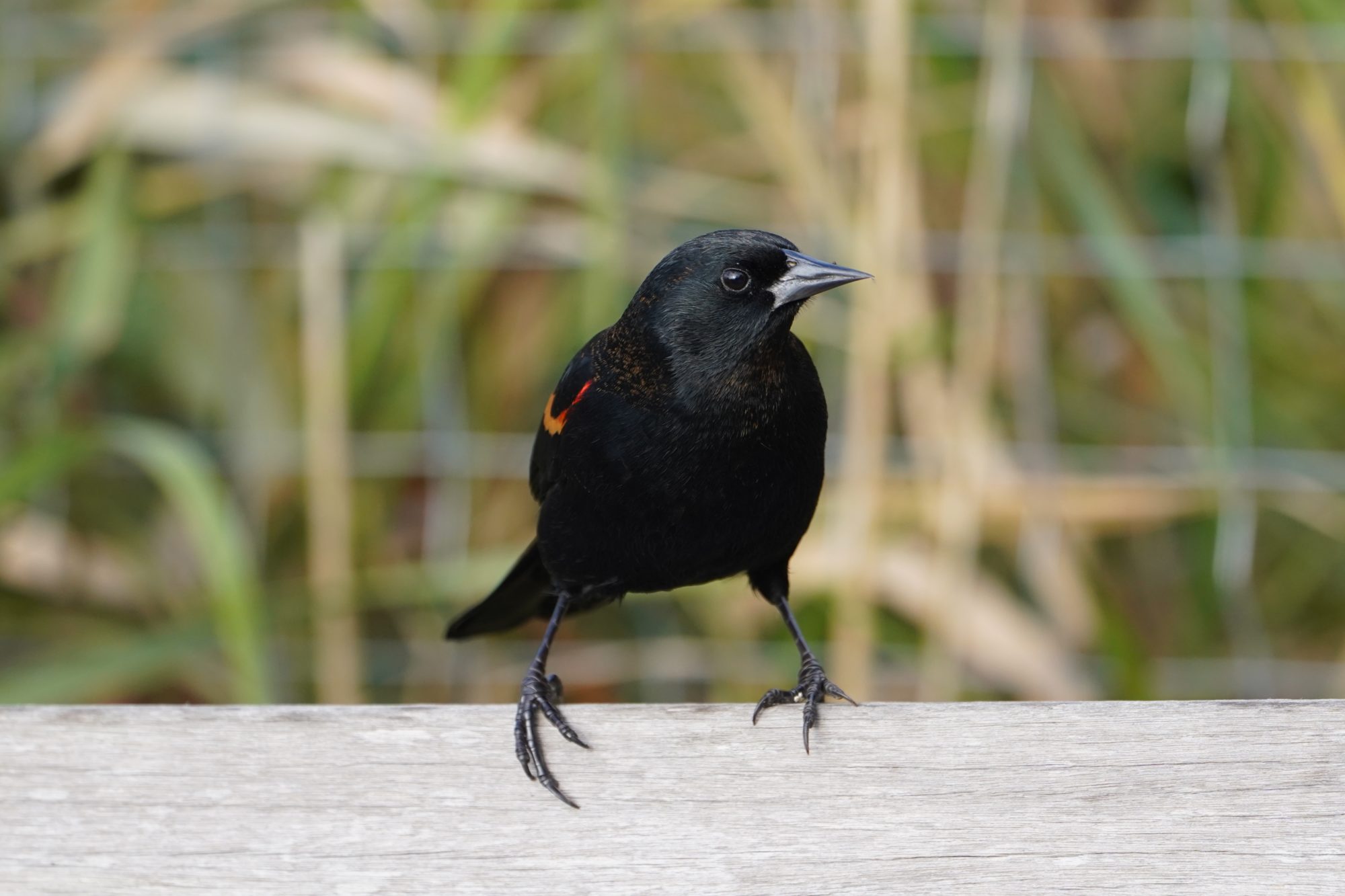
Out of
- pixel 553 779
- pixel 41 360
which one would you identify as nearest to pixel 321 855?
pixel 553 779

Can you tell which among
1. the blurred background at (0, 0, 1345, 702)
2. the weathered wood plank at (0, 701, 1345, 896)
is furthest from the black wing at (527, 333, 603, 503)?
the blurred background at (0, 0, 1345, 702)

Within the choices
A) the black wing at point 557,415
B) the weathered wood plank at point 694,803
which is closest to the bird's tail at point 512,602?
the black wing at point 557,415

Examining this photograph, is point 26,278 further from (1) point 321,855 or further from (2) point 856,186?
(1) point 321,855

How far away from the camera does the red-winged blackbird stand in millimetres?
1615

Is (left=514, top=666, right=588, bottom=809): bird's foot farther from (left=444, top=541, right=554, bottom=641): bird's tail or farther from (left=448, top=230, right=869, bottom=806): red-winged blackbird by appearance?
(left=444, top=541, right=554, bottom=641): bird's tail

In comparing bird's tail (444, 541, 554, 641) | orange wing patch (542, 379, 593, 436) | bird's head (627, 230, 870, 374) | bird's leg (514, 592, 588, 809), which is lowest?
bird's tail (444, 541, 554, 641)

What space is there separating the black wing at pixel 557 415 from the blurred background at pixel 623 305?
2.21 feet

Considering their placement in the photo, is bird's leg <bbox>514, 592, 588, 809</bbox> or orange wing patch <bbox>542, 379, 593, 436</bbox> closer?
bird's leg <bbox>514, 592, 588, 809</bbox>

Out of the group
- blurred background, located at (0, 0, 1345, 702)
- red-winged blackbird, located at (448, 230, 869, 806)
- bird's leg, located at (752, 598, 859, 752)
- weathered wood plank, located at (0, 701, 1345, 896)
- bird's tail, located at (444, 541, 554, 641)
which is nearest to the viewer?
weathered wood plank, located at (0, 701, 1345, 896)

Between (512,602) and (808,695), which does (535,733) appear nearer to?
(808,695)

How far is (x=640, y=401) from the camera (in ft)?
5.43

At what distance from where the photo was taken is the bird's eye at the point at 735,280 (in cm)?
169

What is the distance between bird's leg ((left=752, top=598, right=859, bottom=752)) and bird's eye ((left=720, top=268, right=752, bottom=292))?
0.42 meters

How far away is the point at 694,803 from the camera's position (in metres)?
1.36
